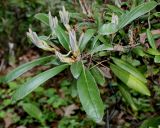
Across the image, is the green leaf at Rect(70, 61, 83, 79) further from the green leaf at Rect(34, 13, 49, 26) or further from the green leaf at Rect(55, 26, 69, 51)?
the green leaf at Rect(34, 13, 49, 26)

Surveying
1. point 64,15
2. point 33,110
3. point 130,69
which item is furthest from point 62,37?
point 33,110

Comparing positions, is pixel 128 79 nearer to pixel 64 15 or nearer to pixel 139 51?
pixel 139 51

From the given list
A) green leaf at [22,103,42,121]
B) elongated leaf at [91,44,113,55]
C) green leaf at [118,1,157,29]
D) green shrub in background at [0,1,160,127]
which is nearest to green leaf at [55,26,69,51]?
green shrub in background at [0,1,160,127]

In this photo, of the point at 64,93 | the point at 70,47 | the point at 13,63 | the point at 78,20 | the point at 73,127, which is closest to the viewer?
the point at 70,47

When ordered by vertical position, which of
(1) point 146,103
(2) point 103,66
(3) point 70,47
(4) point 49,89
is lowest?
(1) point 146,103

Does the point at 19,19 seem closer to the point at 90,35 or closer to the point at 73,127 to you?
the point at 73,127

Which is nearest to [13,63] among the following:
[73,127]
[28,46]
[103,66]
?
[28,46]
